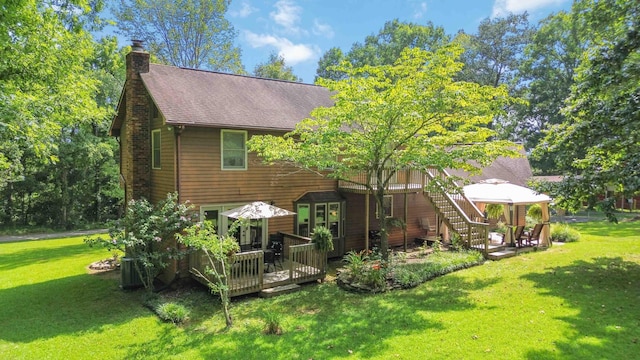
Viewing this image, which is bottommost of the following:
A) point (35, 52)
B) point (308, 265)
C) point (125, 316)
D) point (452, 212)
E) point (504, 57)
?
point (125, 316)

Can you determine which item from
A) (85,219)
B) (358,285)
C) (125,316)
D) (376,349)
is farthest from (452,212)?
(85,219)

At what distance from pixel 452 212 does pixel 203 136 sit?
35.2 ft

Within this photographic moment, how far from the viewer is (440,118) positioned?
11.8 m

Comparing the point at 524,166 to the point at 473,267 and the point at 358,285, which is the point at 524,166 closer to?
the point at 473,267

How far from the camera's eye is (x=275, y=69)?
4581cm

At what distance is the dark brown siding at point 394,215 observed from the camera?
52.4 feet

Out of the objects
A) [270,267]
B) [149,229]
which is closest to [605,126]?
[270,267]

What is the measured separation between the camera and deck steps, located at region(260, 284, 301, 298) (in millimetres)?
10852

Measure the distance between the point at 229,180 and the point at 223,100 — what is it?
10.4 feet

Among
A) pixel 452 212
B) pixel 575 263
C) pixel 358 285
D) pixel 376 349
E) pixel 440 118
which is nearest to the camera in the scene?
pixel 376 349

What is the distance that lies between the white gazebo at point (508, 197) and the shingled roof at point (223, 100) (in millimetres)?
8172

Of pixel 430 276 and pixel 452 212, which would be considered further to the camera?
pixel 452 212

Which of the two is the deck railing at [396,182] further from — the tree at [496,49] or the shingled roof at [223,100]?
the tree at [496,49]

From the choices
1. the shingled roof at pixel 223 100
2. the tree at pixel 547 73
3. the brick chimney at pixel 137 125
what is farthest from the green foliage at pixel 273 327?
the tree at pixel 547 73
